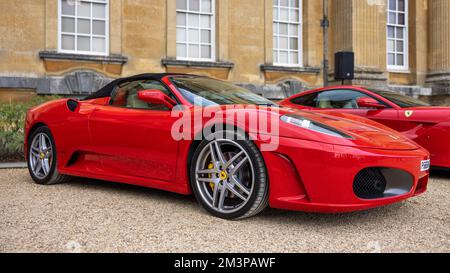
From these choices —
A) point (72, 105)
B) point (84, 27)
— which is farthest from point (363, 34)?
point (72, 105)

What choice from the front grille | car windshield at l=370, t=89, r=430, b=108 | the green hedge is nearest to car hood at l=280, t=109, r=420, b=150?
the front grille

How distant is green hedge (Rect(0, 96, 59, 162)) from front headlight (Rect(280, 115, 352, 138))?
4979 millimetres

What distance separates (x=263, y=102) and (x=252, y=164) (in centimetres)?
110

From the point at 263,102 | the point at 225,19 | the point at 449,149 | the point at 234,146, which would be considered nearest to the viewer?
the point at 234,146

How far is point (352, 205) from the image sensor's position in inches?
126

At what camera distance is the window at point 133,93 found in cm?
428

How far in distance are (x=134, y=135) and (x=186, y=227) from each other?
3.74 feet

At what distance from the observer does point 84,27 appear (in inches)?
458

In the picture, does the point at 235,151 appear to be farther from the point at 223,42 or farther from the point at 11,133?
the point at 223,42

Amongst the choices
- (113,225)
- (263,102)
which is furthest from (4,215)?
(263,102)

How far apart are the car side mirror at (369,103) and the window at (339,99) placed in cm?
30

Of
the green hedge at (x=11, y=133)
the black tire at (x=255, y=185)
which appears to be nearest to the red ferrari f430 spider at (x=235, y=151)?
the black tire at (x=255, y=185)

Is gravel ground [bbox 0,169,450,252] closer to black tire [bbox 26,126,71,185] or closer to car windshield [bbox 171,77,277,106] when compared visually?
black tire [bbox 26,126,71,185]
